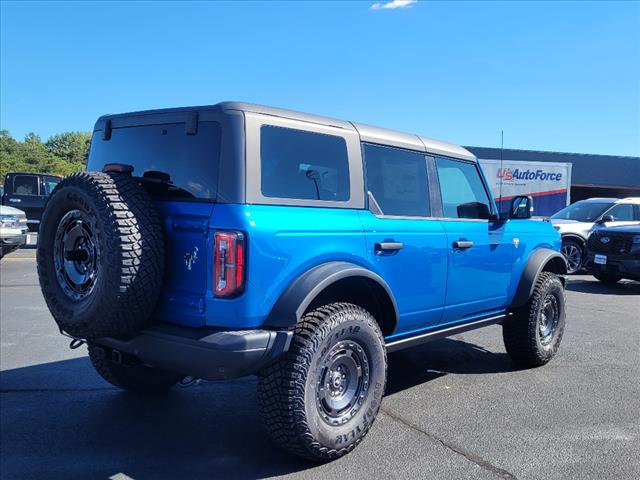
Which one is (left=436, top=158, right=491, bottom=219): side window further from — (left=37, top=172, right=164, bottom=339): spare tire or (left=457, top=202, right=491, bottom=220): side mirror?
(left=37, top=172, right=164, bottom=339): spare tire

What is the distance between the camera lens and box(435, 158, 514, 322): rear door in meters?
4.19

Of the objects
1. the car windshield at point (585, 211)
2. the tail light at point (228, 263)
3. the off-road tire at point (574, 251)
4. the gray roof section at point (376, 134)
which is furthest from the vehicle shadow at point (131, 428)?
the car windshield at point (585, 211)

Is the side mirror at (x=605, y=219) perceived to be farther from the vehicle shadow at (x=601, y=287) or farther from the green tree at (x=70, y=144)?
the green tree at (x=70, y=144)

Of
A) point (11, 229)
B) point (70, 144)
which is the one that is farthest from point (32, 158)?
point (11, 229)

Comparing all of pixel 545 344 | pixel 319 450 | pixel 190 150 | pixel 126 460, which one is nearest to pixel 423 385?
pixel 545 344

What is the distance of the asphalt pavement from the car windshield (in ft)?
24.5

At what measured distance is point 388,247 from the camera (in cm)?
353

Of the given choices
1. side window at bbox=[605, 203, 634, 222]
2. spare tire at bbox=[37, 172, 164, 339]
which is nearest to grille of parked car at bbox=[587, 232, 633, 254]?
side window at bbox=[605, 203, 634, 222]

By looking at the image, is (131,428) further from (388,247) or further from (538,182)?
(538,182)

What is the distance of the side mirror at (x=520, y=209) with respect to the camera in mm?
4812

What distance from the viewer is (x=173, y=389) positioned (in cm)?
450

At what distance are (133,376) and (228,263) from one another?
6.28 ft

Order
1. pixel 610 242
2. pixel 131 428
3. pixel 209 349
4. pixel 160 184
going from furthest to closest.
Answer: pixel 610 242
pixel 131 428
pixel 160 184
pixel 209 349

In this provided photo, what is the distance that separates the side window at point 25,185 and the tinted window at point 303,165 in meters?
15.2
